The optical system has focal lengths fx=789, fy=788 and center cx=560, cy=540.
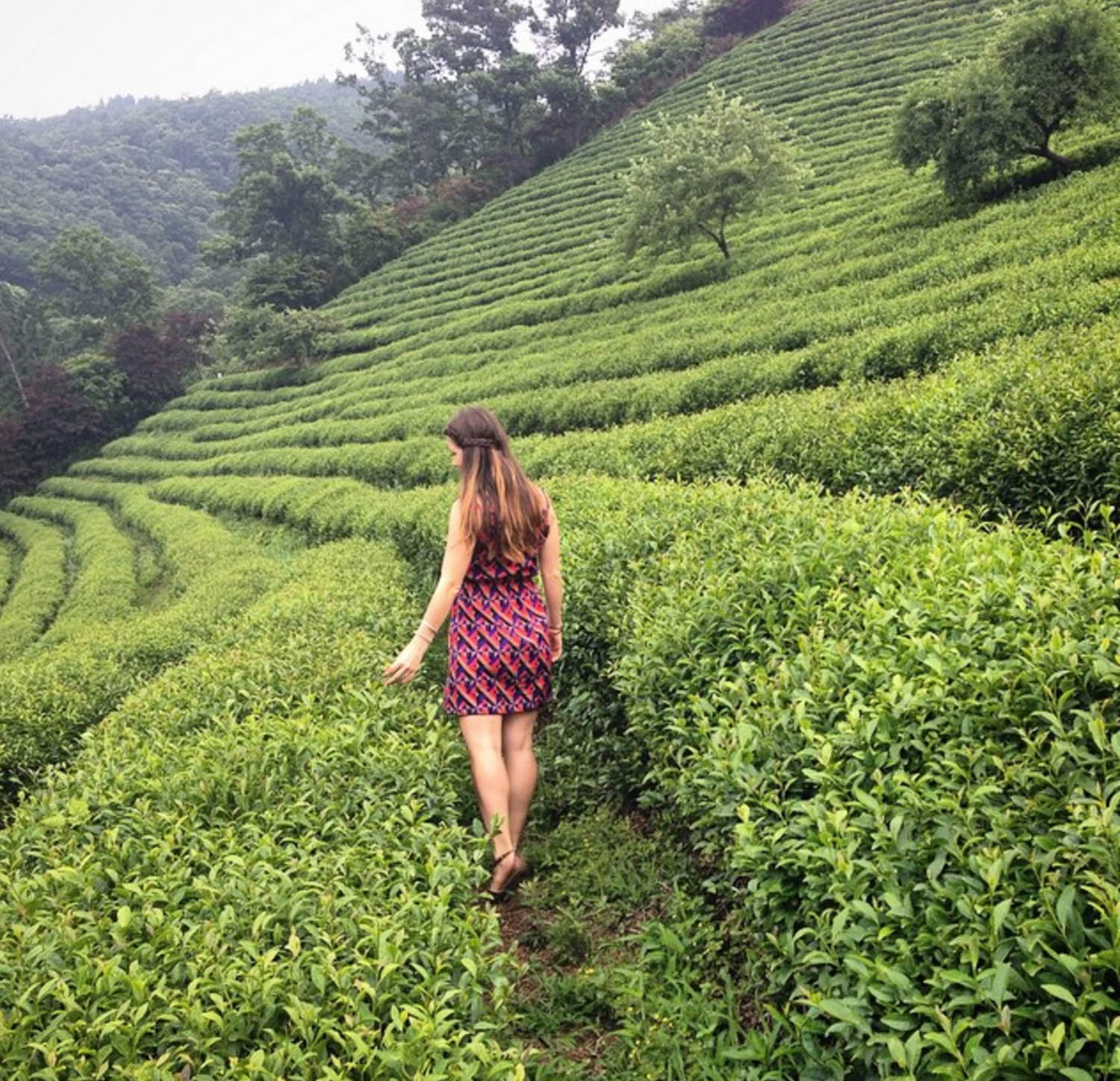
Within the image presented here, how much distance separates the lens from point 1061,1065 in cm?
164

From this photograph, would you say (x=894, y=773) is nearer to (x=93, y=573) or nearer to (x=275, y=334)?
(x=93, y=573)

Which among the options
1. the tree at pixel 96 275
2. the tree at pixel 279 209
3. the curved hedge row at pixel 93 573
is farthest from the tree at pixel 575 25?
the curved hedge row at pixel 93 573

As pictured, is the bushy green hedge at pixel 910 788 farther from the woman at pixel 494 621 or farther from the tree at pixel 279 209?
the tree at pixel 279 209

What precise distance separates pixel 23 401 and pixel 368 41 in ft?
135

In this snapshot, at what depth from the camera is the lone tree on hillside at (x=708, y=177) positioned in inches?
870

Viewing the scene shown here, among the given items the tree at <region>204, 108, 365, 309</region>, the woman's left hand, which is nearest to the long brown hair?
the woman's left hand

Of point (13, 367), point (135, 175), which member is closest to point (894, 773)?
point (13, 367)

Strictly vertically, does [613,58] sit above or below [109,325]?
above

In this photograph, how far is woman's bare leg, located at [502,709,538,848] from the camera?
428 centimetres

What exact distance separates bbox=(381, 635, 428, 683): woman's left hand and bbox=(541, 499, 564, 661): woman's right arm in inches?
33.1

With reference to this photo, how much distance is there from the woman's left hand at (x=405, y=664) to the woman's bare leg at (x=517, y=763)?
24.0 inches

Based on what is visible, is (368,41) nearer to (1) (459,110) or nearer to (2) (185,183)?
(1) (459,110)

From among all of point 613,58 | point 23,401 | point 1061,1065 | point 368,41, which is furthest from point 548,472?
point 368,41

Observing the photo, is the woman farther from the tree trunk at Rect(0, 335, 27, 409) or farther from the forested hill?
the forested hill
